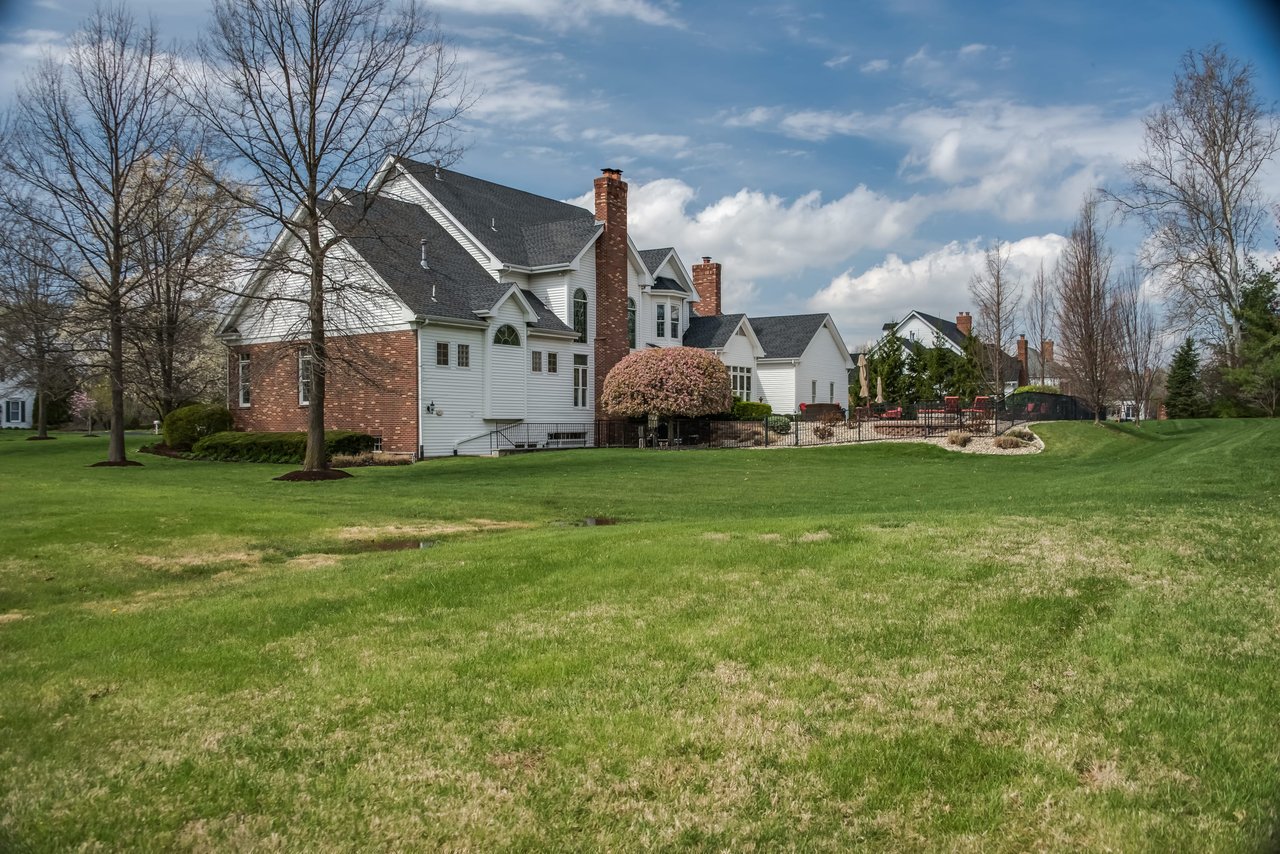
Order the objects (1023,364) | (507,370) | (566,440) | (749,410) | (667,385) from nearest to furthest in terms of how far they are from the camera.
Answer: (507,370)
(667,385)
(566,440)
(749,410)
(1023,364)

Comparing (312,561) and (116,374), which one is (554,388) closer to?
(116,374)

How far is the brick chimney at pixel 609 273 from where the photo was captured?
37.0m

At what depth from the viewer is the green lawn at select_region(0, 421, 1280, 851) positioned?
3814 millimetres

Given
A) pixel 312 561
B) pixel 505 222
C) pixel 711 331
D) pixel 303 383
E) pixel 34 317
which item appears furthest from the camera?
pixel 711 331

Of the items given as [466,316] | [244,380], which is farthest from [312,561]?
[244,380]

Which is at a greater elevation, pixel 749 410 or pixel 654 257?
pixel 654 257

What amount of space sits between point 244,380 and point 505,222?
12193 mm

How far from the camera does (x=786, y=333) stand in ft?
165

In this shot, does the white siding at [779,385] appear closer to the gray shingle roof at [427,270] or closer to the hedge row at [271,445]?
the gray shingle roof at [427,270]

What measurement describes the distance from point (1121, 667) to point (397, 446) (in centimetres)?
2713

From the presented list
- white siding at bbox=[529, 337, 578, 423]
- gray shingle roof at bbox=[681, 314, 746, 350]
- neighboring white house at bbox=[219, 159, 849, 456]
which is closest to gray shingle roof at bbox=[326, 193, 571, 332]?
neighboring white house at bbox=[219, 159, 849, 456]

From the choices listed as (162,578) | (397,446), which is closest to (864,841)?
(162,578)

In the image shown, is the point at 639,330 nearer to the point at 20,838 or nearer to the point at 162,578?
the point at 162,578

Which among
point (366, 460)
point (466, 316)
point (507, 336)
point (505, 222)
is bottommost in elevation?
point (366, 460)
